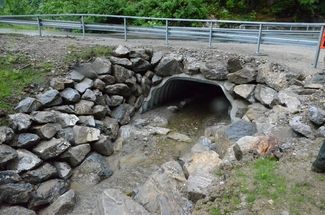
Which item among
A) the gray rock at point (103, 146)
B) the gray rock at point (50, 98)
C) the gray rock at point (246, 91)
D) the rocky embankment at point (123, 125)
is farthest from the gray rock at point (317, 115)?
the gray rock at point (50, 98)

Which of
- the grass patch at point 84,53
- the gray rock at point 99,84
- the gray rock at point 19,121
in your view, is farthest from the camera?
the grass patch at point 84,53

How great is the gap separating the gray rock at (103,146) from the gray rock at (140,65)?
3.22 metres

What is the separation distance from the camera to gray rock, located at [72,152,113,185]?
8750 millimetres

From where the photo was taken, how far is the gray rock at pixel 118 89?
36.4 ft

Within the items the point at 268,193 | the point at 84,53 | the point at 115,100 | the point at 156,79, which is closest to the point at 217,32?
the point at 156,79

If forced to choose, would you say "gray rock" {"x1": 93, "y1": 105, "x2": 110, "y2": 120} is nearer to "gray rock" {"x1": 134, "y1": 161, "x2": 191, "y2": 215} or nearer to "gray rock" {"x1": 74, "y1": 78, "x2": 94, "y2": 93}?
"gray rock" {"x1": 74, "y1": 78, "x2": 94, "y2": 93}

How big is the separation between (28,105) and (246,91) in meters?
6.62

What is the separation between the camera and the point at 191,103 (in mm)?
14039

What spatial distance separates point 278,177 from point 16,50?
964cm

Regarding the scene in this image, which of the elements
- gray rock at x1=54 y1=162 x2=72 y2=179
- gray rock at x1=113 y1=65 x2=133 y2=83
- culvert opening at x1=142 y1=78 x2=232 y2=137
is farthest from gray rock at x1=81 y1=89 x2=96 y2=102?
culvert opening at x1=142 y1=78 x2=232 y2=137

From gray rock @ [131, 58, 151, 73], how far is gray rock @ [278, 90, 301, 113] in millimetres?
5170

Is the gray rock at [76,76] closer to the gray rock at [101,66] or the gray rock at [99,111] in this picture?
the gray rock at [101,66]

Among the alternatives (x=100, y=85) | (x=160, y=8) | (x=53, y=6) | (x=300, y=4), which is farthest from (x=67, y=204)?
(x=300, y=4)

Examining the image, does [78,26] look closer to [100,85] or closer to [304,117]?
[100,85]
